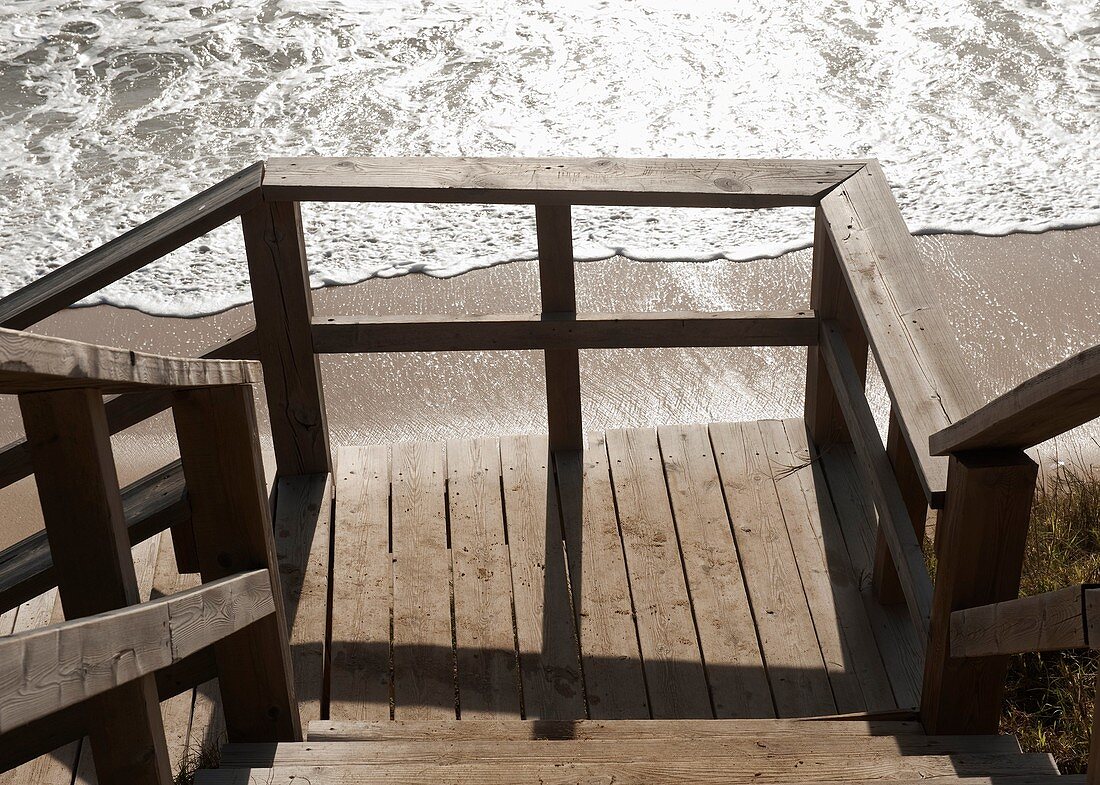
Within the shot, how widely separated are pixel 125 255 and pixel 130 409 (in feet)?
1.43

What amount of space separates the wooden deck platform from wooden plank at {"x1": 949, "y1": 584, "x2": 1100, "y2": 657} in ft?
2.90

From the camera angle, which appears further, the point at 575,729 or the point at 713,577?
the point at 713,577

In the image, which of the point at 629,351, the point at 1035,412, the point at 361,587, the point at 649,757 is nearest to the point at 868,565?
the point at 649,757

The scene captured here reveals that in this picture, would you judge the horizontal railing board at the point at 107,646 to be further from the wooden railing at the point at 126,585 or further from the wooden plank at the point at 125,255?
the wooden plank at the point at 125,255

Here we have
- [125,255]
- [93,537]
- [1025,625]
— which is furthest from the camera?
[125,255]

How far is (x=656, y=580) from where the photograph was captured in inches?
124

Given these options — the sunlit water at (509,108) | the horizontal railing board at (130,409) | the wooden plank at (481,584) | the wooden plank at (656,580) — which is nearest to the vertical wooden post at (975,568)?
the wooden plank at (656,580)

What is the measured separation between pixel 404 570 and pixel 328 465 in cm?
53

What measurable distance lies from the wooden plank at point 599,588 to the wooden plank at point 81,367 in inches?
61.5

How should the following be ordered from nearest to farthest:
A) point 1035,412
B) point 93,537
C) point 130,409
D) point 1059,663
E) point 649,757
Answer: point 93,537, point 1035,412, point 649,757, point 130,409, point 1059,663

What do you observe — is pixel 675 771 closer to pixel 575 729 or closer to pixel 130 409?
pixel 575 729

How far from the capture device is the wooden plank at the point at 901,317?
7.17ft

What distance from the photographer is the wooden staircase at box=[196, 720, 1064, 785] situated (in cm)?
194

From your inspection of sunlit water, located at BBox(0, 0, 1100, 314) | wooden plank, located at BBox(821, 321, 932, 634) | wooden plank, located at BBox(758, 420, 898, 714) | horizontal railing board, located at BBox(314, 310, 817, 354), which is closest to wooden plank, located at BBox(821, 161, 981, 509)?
wooden plank, located at BBox(821, 321, 932, 634)
